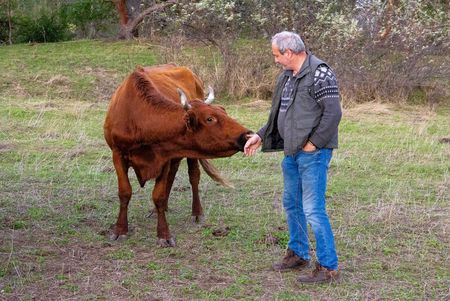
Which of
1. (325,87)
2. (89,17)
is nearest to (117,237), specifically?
(325,87)

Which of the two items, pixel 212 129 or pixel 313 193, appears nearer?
pixel 313 193

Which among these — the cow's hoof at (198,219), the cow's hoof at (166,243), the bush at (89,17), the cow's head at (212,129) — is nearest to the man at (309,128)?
the cow's head at (212,129)

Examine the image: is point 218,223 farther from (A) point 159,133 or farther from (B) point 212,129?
(B) point 212,129

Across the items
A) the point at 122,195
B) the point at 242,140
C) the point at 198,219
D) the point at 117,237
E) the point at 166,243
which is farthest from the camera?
the point at 198,219

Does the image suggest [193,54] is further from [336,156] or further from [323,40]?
[336,156]

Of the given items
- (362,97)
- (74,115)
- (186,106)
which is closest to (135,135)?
(186,106)

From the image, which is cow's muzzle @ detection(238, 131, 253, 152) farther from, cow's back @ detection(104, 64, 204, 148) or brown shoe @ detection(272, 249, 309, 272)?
brown shoe @ detection(272, 249, 309, 272)

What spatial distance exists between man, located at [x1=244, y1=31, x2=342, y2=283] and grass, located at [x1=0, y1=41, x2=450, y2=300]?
34 centimetres

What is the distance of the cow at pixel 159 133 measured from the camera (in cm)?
662

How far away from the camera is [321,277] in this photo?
5.87 metres

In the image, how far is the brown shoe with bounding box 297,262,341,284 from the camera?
587 centimetres

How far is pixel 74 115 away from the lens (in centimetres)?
1456

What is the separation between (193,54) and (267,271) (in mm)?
12325

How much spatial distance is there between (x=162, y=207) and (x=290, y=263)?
5.01 feet
